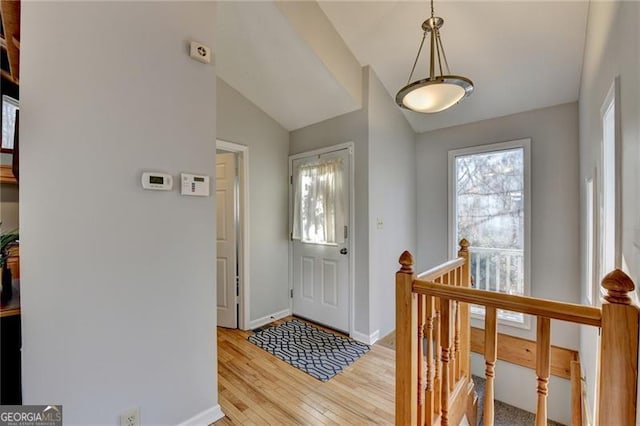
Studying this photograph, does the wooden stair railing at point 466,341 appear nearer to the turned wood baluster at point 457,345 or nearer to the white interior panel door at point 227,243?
the turned wood baluster at point 457,345

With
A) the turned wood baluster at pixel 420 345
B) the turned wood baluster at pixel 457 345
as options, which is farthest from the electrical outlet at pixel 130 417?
the turned wood baluster at pixel 457 345

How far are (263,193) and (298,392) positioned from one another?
204 centimetres

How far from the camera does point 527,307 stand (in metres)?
1.01

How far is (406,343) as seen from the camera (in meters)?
1.34

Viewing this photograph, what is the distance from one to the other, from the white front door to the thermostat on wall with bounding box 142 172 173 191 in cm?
180

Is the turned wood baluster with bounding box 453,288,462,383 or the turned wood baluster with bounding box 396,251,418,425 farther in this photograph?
the turned wood baluster with bounding box 453,288,462,383

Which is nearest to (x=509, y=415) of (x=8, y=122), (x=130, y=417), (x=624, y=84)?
(x=624, y=84)

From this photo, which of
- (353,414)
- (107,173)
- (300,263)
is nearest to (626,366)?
(353,414)

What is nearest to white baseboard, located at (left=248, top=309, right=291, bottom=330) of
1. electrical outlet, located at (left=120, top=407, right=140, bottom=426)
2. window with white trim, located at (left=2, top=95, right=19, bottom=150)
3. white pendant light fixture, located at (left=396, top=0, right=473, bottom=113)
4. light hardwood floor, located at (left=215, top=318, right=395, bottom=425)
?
light hardwood floor, located at (left=215, top=318, right=395, bottom=425)

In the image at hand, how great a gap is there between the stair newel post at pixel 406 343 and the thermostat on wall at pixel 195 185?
1223 mm

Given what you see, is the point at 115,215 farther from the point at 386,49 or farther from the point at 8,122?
the point at 386,49

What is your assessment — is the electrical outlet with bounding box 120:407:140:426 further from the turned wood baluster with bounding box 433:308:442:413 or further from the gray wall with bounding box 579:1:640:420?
the gray wall with bounding box 579:1:640:420

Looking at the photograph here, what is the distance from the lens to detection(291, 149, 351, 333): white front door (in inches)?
120

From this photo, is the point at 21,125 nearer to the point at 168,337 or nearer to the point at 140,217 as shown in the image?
the point at 140,217
